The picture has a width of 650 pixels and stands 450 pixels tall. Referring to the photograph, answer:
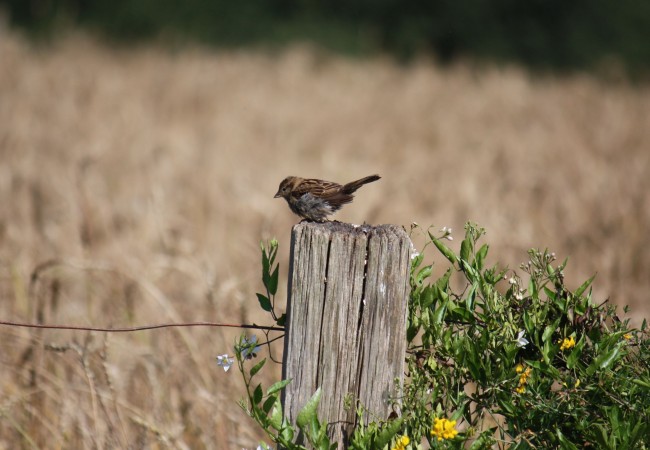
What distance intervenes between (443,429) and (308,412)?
316 mm

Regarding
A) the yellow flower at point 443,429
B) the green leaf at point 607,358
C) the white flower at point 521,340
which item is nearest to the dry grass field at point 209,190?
the yellow flower at point 443,429

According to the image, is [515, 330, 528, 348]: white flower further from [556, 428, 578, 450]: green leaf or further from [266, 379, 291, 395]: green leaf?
[266, 379, 291, 395]: green leaf

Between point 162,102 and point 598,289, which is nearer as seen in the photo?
point 598,289

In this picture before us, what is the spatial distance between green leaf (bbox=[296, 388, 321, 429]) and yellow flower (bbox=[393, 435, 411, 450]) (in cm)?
21

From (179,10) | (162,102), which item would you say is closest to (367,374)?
(162,102)

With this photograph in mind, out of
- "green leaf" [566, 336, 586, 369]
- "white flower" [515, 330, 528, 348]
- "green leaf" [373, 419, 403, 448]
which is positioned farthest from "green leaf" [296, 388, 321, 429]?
"green leaf" [566, 336, 586, 369]

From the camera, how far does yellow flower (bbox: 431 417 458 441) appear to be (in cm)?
177

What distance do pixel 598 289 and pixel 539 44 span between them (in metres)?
17.5

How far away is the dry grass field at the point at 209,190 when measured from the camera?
3330 millimetres

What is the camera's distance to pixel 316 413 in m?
1.85

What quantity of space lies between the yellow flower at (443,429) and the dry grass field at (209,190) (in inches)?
47.9

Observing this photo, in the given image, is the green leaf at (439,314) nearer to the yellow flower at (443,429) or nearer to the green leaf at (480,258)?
the green leaf at (480,258)

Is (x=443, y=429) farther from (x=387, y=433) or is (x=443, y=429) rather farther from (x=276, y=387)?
(x=276, y=387)

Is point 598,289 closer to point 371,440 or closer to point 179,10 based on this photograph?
point 371,440
